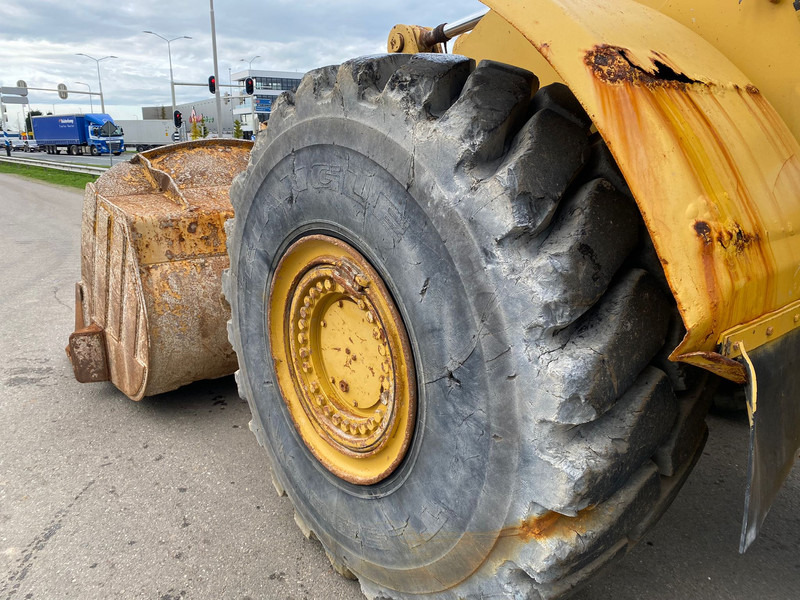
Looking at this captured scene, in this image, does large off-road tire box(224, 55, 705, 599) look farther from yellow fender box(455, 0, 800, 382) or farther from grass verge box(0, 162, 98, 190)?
grass verge box(0, 162, 98, 190)

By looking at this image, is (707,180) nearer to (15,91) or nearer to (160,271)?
(160,271)

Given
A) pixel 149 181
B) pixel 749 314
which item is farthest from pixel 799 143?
pixel 149 181

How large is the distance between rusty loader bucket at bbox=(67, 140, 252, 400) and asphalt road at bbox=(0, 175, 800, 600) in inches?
11.1

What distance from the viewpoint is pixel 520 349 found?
1.18m

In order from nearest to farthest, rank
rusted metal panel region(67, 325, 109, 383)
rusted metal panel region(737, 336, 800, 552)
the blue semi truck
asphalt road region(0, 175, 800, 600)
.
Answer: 1. rusted metal panel region(737, 336, 800, 552)
2. asphalt road region(0, 175, 800, 600)
3. rusted metal panel region(67, 325, 109, 383)
4. the blue semi truck

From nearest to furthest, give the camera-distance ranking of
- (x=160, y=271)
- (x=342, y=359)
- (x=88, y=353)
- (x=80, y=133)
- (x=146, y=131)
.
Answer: (x=342, y=359)
(x=160, y=271)
(x=88, y=353)
(x=80, y=133)
(x=146, y=131)

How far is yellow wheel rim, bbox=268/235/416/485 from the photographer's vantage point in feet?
5.03

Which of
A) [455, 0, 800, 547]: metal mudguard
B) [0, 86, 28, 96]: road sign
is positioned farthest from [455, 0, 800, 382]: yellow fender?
[0, 86, 28, 96]: road sign

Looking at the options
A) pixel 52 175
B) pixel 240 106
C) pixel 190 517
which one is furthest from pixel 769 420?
pixel 240 106

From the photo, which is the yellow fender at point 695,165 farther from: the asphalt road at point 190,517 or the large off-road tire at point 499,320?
the asphalt road at point 190,517

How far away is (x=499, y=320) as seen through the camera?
120 cm

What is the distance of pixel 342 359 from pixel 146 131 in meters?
57.4

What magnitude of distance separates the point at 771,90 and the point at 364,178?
39.0 inches

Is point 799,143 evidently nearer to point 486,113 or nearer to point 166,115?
point 486,113
